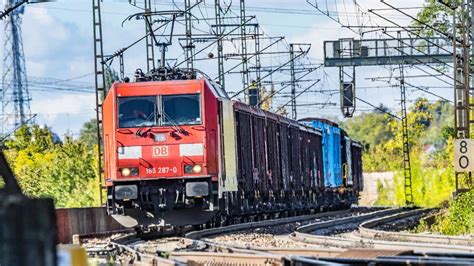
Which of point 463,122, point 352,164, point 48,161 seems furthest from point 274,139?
point 352,164

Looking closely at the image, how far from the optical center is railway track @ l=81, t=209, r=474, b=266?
990 cm

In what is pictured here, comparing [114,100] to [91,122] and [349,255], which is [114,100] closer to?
[349,255]

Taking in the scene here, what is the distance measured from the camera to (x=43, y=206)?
477 cm

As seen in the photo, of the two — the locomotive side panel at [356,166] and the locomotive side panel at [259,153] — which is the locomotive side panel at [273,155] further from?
the locomotive side panel at [356,166]

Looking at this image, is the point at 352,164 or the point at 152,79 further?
the point at 352,164

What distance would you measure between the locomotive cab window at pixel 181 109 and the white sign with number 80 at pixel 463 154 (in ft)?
21.6

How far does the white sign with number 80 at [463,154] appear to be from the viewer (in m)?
26.2

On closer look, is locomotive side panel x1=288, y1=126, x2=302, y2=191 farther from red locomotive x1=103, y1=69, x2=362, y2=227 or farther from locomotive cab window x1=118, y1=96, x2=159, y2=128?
locomotive cab window x1=118, y1=96, x2=159, y2=128

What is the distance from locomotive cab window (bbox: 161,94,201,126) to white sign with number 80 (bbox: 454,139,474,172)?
660cm

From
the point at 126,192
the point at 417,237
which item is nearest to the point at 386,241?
the point at 417,237

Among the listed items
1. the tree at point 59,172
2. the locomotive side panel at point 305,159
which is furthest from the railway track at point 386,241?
the tree at point 59,172

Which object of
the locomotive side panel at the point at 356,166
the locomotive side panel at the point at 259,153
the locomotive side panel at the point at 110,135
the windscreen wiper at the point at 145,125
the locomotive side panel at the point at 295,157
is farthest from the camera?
the locomotive side panel at the point at 356,166

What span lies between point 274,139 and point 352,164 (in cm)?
2108

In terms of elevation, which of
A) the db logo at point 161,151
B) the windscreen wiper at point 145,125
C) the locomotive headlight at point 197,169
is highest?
the windscreen wiper at point 145,125
